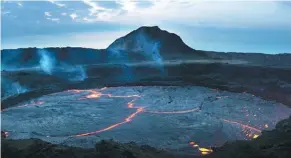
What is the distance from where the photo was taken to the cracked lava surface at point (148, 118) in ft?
38.4

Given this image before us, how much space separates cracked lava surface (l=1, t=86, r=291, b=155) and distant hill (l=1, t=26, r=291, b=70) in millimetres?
8840

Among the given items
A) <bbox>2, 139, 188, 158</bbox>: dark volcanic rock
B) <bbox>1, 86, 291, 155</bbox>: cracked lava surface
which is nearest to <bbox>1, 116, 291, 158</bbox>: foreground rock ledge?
<bbox>2, 139, 188, 158</bbox>: dark volcanic rock

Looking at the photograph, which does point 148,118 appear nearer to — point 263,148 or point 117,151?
point 117,151

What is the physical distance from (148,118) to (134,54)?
16165 mm

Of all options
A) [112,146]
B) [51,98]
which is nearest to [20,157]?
[112,146]

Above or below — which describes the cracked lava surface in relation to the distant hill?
below

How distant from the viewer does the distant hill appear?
2712cm

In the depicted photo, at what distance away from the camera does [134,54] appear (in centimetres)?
2986

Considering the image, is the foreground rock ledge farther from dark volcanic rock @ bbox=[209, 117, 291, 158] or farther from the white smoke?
the white smoke

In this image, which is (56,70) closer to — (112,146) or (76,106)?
(76,106)

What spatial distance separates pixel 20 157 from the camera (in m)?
8.68

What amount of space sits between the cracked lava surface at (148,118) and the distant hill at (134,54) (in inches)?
348

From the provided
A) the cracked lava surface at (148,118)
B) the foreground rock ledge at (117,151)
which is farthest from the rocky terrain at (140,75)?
the cracked lava surface at (148,118)

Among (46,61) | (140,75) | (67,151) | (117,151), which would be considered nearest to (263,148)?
(117,151)
